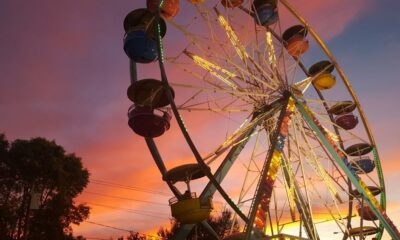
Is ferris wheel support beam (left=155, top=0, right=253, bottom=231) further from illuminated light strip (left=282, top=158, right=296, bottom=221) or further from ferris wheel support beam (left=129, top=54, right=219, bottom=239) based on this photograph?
illuminated light strip (left=282, top=158, right=296, bottom=221)


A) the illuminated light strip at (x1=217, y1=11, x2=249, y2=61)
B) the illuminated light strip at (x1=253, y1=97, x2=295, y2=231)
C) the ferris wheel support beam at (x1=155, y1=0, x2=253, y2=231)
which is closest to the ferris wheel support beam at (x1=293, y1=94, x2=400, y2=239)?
the illuminated light strip at (x1=253, y1=97, x2=295, y2=231)

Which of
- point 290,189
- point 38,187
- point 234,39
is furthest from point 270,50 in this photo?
point 38,187

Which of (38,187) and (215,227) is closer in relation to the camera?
(38,187)

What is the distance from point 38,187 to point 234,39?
54.7 feet

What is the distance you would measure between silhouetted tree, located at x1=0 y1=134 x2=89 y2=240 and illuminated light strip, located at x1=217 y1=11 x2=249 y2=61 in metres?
15.4

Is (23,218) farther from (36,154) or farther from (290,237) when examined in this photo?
(290,237)

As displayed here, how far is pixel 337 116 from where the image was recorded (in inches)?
733

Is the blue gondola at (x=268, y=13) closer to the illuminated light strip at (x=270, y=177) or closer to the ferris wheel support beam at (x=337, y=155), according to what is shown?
the ferris wheel support beam at (x=337, y=155)

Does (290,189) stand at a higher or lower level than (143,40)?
lower

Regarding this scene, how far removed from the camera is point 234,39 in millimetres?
14008

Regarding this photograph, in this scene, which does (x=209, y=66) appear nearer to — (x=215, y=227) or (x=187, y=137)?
(x=187, y=137)

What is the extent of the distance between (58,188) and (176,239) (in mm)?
15439

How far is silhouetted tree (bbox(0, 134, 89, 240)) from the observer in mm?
22895

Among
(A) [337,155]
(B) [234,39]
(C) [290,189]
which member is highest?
(B) [234,39]
